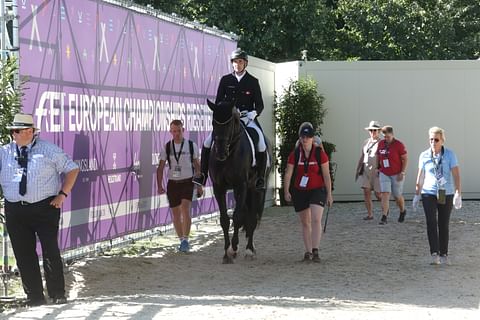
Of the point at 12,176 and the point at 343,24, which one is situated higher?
the point at 343,24

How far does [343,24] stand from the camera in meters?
33.5

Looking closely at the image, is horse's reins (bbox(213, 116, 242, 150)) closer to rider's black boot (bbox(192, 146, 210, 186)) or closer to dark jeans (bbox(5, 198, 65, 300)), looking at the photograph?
rider's black boot (bbox(192, 146, 210, 186))

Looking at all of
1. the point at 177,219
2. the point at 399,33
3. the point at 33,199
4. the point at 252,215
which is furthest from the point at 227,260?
the point at 399,33

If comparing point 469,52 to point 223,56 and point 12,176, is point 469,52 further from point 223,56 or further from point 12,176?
point 12,176

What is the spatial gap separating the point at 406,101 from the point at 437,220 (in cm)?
929

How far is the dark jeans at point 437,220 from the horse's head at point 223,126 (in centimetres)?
259

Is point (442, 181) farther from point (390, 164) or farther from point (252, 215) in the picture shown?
point (390, 164)

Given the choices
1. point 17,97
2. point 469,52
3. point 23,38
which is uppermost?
point 469,52

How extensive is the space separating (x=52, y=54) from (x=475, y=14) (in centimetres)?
2595

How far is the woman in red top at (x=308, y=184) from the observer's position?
38.5 feet

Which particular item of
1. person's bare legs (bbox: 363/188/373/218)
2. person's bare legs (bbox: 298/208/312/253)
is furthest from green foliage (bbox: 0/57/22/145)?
person's bare legs (bbox: 363/188/373/218)

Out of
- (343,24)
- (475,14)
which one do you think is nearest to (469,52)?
(475,14)

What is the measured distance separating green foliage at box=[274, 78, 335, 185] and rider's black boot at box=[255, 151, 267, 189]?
7.11 m

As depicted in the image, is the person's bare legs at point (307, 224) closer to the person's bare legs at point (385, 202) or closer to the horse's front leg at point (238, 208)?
the horse's front leg at point (238, 208)
